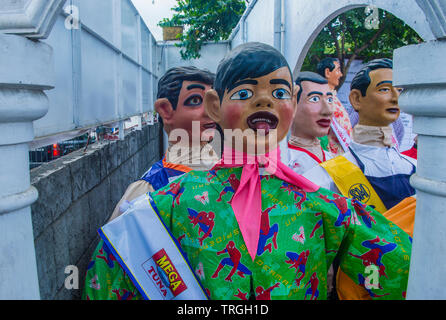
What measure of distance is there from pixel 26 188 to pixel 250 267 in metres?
0.82

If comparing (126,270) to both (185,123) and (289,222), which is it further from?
(185,123)

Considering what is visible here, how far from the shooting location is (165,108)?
8.21 ft

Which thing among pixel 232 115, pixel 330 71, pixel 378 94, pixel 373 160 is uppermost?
pixel 330 71

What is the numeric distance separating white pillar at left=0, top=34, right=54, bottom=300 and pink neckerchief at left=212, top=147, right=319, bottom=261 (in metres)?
0.74

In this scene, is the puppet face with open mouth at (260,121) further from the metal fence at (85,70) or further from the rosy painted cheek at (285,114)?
the metal fence at (85,70)

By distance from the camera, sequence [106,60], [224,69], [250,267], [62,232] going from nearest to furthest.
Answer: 1. [250,267]
2. [224,69]
3. [62,232]
4. [106,60]

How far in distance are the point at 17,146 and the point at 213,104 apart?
87cm

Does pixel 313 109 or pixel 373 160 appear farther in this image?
pixel 313 109

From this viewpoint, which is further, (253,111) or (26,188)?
(253,111)
